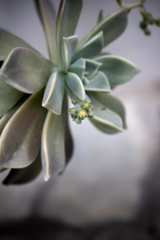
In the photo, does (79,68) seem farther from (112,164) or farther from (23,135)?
(112,164)

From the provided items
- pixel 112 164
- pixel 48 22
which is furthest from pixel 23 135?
pixel 112 164

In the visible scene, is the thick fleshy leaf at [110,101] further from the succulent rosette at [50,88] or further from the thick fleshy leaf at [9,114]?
the thick fleshy leaf at [9,114]

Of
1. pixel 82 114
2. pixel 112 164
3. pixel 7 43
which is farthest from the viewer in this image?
pixel 112 164

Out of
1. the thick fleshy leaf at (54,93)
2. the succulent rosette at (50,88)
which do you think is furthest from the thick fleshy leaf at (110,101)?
the thick fleshy leaf at (54,93)

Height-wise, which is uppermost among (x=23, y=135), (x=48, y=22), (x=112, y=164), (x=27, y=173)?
(x=48, y=22)

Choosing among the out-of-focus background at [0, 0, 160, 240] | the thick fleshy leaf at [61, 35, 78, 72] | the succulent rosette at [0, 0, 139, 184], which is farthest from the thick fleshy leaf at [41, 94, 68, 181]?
the out-of-focus background at [0, 0, 160, 240]

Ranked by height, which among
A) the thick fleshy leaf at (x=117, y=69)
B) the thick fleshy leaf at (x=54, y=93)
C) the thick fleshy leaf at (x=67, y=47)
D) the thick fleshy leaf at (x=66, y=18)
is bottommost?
the thick fleshy leaf at (x=117, y=69)
